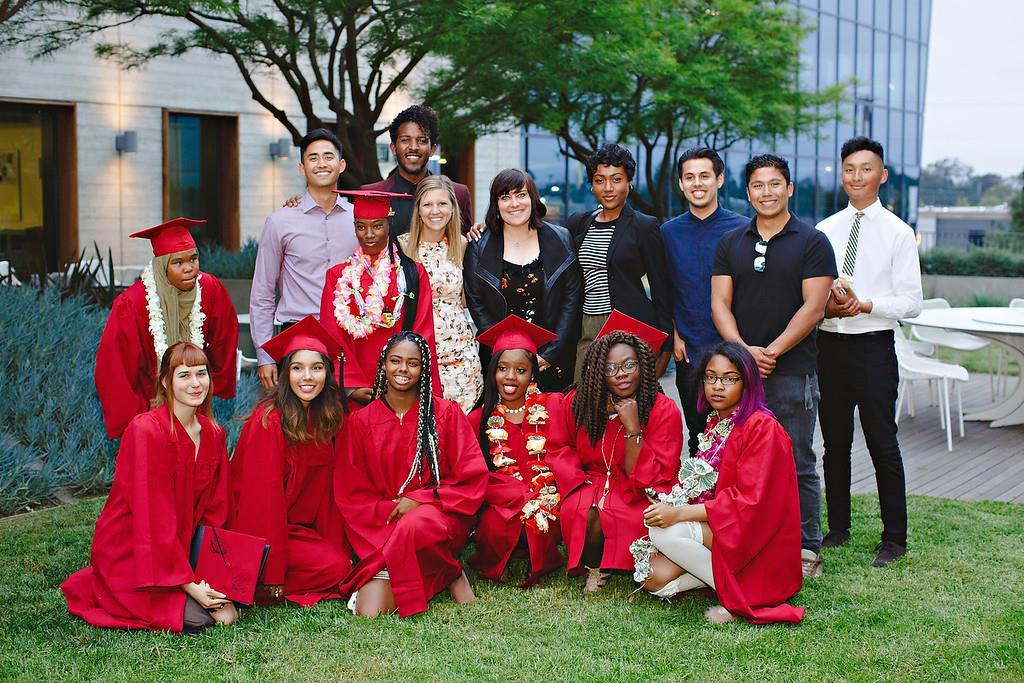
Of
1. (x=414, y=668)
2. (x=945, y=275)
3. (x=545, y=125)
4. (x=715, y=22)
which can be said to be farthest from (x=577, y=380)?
(x=945, y=275)

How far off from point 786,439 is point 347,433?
198 cm

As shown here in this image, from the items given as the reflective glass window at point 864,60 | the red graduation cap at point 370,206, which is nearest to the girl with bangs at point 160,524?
the red graduation cap at point 370,206

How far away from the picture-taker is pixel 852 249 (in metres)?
5.39

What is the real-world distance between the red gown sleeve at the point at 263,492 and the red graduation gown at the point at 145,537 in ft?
0.66

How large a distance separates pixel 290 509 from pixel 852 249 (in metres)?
3.08

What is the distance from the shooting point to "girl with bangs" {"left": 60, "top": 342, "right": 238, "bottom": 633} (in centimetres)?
433

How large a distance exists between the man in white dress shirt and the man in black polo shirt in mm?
240

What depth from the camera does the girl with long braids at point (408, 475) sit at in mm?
4684

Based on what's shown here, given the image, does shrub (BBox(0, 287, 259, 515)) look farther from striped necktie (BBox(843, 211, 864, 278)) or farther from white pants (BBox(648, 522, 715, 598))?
striped necktie (BBox(843, 211, 864, 278))

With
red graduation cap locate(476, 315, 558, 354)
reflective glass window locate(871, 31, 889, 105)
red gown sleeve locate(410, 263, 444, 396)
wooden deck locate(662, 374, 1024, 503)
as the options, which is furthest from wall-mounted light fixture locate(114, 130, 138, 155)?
reflective glass window locate(871, 31, 889, 105)

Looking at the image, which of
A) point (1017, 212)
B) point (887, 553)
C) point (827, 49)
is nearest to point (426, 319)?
point (887, 553)

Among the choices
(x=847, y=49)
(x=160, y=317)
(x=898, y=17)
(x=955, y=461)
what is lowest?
(x=955, y=461)

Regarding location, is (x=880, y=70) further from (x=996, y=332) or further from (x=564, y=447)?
(x=564, y=447)

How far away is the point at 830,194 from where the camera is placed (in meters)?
32.4
